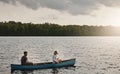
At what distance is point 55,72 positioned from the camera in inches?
1757

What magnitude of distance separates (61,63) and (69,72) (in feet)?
13.7

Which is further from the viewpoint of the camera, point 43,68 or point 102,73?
point 43,68

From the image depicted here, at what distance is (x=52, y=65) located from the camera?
4725 centimetres

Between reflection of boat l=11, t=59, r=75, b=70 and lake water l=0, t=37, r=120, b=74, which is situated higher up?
reflection of boat l=11, t=59, r=75, b=70

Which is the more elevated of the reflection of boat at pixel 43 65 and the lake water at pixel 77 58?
the reflection of boat at pixel 43 65

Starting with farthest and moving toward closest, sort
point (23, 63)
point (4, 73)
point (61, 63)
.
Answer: point (61, 63) < point (23, 63) < point (4, 73)

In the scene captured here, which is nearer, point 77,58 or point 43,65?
point 43,65

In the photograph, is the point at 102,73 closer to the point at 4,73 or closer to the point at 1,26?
the point at 4,73

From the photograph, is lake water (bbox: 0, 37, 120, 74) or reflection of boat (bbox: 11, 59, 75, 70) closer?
reflection of boat (bbox: 11, 59, 75, 70)

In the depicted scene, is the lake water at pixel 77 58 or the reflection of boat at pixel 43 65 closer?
the reflection of boat at pixel 43 65

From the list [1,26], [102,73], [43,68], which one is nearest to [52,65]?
[43,68]

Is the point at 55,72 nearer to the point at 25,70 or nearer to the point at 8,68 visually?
the point at 25,70

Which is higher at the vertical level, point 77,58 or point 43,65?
point 43,65

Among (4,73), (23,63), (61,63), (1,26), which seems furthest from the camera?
(1,26)
